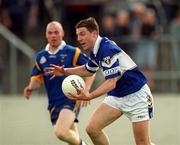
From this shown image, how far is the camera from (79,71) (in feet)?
36.9

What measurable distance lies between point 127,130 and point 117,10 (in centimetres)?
439

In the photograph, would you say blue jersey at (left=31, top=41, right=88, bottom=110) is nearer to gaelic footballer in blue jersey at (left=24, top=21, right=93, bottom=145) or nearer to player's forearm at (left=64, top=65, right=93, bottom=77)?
gaelic footballer in blue jersey at (left=24, top=21, right=93, bottom=145)

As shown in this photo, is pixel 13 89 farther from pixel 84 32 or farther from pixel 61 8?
pixel 84 32

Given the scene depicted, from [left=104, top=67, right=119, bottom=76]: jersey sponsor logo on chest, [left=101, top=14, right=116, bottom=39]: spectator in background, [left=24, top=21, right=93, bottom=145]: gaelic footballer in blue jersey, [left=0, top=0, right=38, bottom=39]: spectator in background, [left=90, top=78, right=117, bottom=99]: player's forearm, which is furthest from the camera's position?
[left=0, top=0, right=38, bottom=39]: spectator in background

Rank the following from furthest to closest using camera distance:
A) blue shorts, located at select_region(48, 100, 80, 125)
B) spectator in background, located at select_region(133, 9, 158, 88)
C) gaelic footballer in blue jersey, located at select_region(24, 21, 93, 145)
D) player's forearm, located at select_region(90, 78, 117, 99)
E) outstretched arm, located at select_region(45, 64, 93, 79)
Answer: spectator in background, located at select_region(133, 9, 158, 88) < blue shorts, located at select_region(48, 100, 80, 125) < gaelic footballer in blue jersey, located at select_region(24, 21, 93, 145) < outstretched arm, located at select_region(45, 64, 93, 79) < player's forearm, located at select_region(90, 78, 117, 99)

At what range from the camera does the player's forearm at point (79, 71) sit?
11219 mm

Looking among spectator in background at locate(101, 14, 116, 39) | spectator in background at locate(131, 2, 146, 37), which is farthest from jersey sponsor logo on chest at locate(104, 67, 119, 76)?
spectator in background at locate(131, 2, 146, 37)

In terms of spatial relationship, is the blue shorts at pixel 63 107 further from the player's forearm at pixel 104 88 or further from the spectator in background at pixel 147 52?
the spectator in background at pixel 147 52

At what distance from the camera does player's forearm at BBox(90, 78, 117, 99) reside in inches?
398

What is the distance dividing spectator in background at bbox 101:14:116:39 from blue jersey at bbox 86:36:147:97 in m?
7.28

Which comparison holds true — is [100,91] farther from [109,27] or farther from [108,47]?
[109,27]

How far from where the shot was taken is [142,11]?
18.2m

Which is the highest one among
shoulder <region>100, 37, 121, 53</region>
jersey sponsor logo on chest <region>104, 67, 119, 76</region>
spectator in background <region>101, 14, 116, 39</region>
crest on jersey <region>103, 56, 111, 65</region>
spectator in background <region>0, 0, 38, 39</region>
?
shoulder <region>100, 37, 121, 53</region>

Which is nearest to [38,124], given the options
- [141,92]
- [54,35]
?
[54,35]
